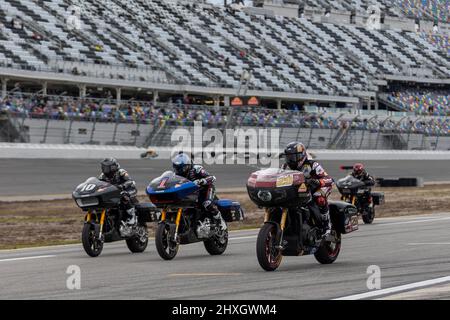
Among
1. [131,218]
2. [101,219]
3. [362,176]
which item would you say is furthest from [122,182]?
[362,176]

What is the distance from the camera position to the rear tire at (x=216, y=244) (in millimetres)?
12102

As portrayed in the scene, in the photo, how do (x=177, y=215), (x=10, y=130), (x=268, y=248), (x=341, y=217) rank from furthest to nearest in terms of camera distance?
(x=10, y=130)
(x=177, y=215)
(x=341, y=217)
(x=268, y=248)

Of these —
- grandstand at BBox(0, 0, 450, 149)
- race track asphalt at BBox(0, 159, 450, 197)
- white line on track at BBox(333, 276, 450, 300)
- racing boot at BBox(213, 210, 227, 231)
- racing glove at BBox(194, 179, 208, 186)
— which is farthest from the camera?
grandstand at BBox(0, 0, 450, 149)

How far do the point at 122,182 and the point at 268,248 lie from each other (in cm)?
418

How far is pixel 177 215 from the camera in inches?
452

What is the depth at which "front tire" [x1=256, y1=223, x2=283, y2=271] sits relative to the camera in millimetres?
9281

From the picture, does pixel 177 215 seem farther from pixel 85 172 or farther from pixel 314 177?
pixel 85 172

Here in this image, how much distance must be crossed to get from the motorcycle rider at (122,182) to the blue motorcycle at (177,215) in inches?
56.6

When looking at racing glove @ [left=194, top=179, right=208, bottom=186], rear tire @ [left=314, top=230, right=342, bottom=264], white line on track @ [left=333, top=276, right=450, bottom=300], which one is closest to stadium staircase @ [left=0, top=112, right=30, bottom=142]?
racing glove @ [left=194, top=179, right=208, bottom=186]

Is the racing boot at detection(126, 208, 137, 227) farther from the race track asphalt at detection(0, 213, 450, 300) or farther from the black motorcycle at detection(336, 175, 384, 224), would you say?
the black motorcycle at detection(336, 175, 384, 224)

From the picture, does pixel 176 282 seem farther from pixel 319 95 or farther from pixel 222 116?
pixel 319 95

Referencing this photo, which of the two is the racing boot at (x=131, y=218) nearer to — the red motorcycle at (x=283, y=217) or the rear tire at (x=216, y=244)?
the rear tire at (x=216, y=244)

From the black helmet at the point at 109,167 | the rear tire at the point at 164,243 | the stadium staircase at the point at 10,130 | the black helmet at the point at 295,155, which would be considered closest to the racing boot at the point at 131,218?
the black helmet at the point at 109,167

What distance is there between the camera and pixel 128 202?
42.6 feet
